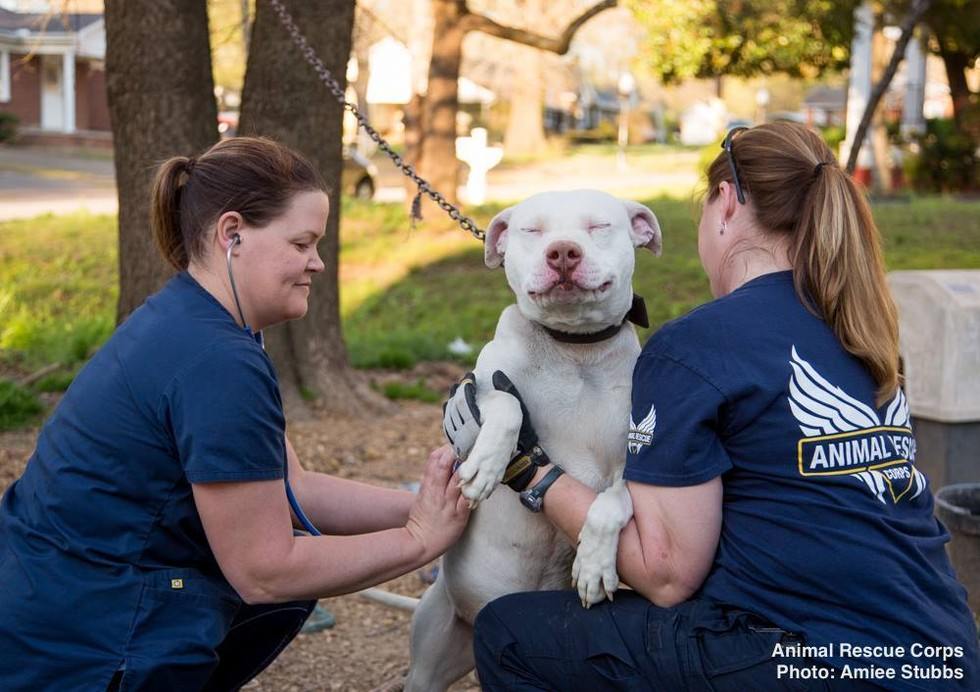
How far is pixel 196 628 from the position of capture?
8.24ft

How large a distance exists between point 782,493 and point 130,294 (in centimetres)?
414

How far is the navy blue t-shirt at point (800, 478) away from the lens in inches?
88.7

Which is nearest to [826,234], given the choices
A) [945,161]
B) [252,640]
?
[252,640]

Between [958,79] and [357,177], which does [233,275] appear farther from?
[958,79]

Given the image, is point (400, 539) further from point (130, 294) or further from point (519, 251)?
point (130, 294)

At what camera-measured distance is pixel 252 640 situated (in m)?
2.89

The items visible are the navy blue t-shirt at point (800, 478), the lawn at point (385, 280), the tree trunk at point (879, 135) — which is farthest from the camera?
the tree trunk at point (879, 135)

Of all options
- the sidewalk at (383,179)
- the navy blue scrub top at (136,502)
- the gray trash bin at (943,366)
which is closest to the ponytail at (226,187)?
the navy blue scrub top at (136,502)

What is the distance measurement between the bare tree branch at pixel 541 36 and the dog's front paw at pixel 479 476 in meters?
9.34

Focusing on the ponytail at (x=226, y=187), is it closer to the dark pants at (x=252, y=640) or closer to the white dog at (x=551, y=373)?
the white dog at (x=551, y=373)

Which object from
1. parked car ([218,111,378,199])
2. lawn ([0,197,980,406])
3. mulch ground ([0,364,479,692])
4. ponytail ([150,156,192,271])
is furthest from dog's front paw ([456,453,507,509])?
parked car ([218,111,378,199])

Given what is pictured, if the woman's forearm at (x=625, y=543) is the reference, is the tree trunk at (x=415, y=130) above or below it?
above

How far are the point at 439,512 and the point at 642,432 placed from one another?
1.88ft

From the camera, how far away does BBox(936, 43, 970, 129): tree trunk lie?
1814 cm
